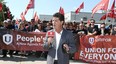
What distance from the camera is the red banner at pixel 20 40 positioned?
42.3 feet

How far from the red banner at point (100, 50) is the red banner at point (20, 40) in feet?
6.61

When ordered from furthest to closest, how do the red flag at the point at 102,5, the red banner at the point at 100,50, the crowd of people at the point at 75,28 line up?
the red flag at the point at 102,5
the crowd of people at the point at 75,28
the red banner at the point at 100,50

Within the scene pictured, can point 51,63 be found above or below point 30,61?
above

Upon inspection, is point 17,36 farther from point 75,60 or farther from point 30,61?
point 75,60

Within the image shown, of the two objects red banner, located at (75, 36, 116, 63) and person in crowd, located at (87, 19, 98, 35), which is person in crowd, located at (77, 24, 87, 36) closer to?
person in crowd, located at (87, 19, 98, 35)

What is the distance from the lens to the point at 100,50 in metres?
12.0

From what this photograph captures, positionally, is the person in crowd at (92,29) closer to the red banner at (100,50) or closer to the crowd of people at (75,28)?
the crowd of people at (75,28)

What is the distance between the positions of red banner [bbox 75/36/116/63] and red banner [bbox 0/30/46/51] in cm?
202

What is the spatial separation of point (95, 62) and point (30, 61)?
8.70 feet

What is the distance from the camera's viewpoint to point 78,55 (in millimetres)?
12375

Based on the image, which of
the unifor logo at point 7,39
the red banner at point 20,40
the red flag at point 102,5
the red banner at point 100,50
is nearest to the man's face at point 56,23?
the red banner at point 100,50

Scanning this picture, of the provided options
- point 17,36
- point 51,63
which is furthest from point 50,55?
point 17,36

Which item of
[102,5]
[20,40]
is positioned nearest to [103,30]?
[102,5]

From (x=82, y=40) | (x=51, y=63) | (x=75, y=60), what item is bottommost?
(x=75, y=60)
